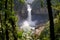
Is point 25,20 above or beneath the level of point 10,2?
beneath

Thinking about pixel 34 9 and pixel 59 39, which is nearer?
pixel 59 39

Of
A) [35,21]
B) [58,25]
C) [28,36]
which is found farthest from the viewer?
[35,21]

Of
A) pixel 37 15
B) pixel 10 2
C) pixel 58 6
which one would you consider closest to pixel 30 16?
pixel 37 15

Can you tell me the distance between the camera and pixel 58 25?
11453mm

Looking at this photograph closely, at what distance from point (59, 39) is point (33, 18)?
51059mm

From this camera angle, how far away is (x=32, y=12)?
213 feet

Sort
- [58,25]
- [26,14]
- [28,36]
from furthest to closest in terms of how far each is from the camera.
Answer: [26,14] → [28,36] → [58,25]

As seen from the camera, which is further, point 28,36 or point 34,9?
point 34,9

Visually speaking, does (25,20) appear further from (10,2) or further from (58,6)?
(58,6)

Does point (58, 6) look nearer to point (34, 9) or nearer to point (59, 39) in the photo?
point (59, 39)

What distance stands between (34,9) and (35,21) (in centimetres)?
1125

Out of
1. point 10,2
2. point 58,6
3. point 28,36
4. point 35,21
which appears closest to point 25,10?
point 35,21

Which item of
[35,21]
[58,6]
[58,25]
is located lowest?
[35,21]

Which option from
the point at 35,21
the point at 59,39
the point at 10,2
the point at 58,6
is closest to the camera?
the point at 58,6
